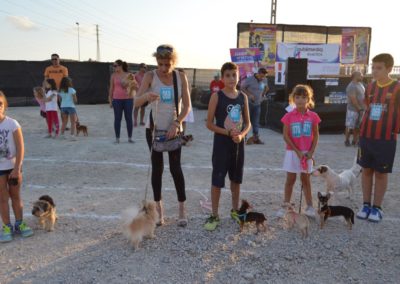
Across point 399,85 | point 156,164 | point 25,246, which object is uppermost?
point 399,85

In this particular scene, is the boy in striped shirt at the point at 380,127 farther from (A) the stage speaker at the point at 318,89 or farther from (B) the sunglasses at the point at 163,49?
(A) the stage speaker at the point at 318,89

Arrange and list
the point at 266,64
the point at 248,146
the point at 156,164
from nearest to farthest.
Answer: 1. the point at 156,164
2. the point at 248,146
3. the point at 266,64

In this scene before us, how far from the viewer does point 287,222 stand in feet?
13.2

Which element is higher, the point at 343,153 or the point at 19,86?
the point at 19,86

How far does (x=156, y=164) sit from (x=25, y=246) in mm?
1530

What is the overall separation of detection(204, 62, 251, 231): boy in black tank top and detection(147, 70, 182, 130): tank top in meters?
0.38

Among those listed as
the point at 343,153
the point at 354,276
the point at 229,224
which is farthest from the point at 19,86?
the point at 354,276

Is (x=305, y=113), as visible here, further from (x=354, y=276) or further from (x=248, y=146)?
(x=248, y=146)

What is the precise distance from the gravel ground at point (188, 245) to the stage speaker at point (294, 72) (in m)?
6.80

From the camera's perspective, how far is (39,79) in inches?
755

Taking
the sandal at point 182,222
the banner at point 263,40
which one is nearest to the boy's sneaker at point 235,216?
the sandal at point 182,222

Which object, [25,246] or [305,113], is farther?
[305,113]

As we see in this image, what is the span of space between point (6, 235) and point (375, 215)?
4.11 meters

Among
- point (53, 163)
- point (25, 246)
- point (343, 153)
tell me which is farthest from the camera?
point (343, 153)
